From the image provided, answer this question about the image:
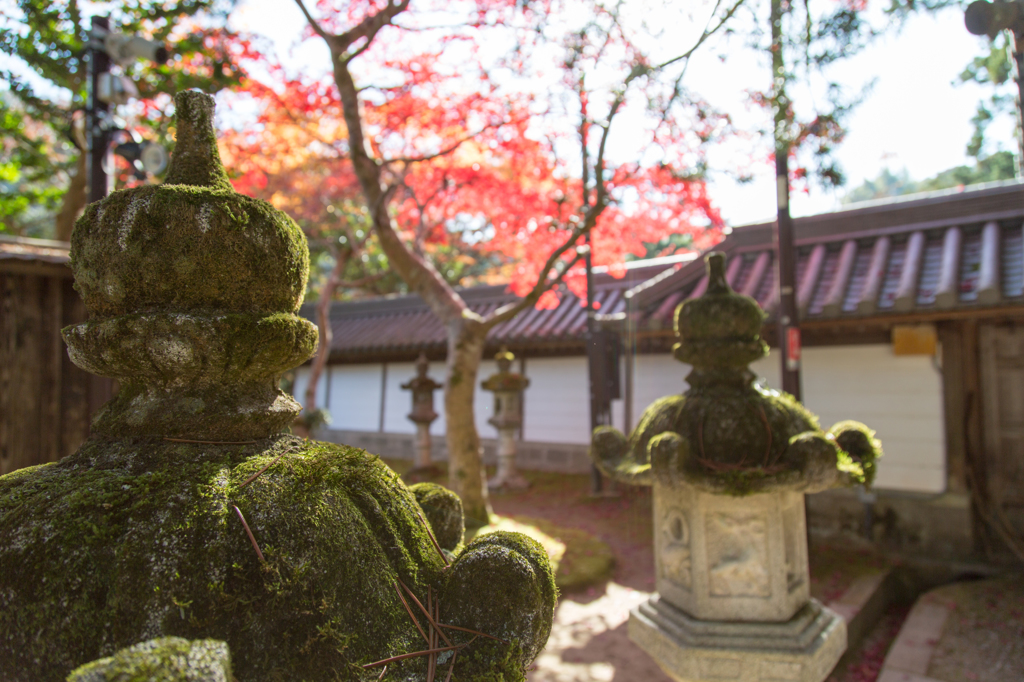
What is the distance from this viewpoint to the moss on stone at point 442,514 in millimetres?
1745

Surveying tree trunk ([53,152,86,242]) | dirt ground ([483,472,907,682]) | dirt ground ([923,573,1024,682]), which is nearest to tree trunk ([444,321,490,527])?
dirt ground ([483,472,907,682])

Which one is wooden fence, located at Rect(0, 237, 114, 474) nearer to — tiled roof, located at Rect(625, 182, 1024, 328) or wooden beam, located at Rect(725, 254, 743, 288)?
tiled roof, located at Rect(625, 182, 1024, 328)

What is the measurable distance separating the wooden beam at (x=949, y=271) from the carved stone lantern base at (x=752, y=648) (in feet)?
12.5

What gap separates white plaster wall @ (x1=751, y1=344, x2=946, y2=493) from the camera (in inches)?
270

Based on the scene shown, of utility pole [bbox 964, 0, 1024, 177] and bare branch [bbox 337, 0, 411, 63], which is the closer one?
utility pole [bbox 964, 0, 1024, 177]

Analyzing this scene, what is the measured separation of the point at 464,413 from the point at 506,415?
135 inches

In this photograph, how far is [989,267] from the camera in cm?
600

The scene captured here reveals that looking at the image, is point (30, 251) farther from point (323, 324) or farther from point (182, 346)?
point (323, 324)

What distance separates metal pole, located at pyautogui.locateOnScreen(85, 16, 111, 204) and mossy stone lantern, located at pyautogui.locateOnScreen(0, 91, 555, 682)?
4.04 metres

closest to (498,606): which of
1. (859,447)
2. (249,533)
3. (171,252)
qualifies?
(249,533)

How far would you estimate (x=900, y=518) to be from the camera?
6930 mm

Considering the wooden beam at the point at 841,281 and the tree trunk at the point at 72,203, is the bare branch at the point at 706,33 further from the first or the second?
the tree trunk at the point at 72,203

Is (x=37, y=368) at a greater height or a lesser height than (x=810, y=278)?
lesser

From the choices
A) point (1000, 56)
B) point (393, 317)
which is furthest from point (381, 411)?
point (1000, 56)
